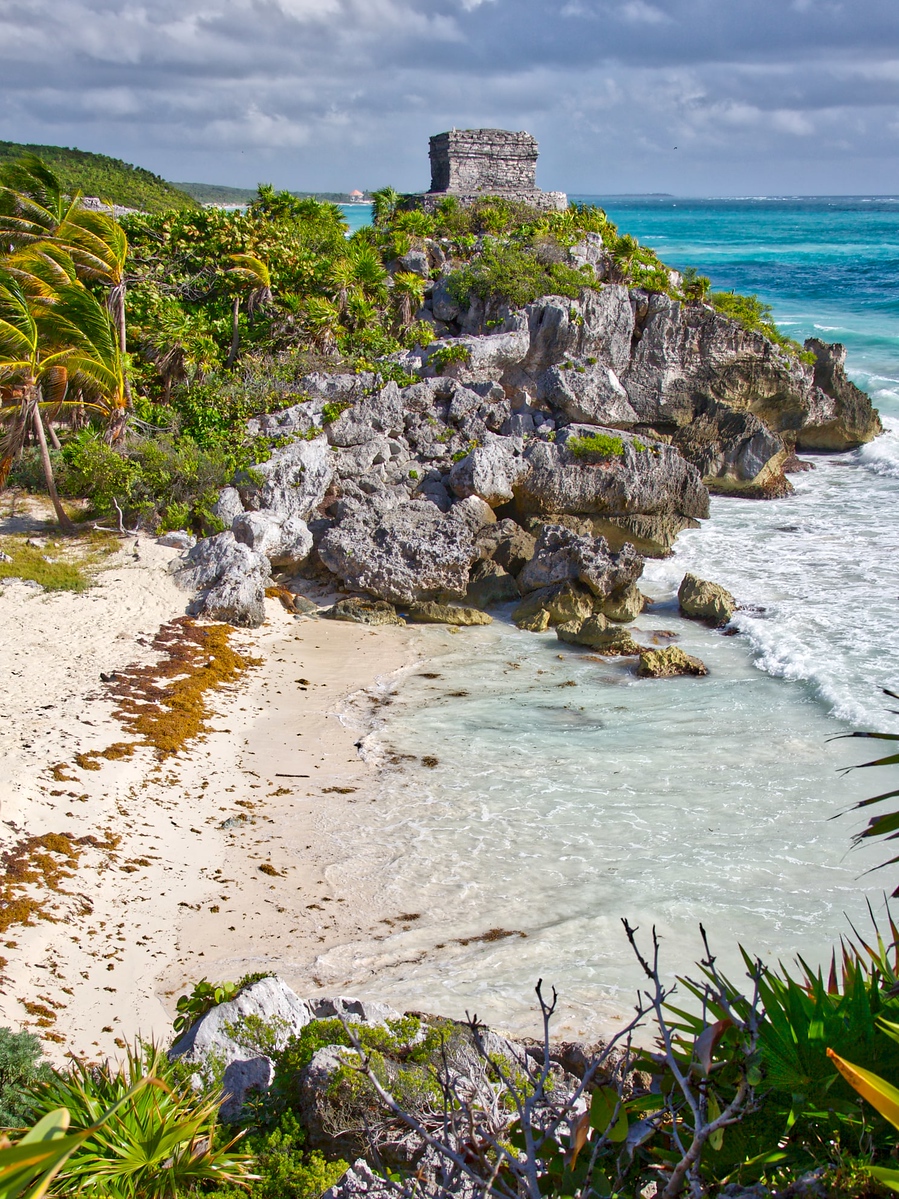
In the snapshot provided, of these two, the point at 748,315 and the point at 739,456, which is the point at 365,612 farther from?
the point at 748,315

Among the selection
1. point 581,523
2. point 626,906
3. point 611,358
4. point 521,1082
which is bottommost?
point 626,906

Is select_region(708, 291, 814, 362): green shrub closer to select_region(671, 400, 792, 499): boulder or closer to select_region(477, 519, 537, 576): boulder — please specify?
select_region(671, 400, 792, 499): boulder

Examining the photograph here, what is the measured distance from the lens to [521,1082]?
4.77 m

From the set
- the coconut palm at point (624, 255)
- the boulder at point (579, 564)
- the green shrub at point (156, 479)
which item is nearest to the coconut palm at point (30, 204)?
the green shrub at point (156, 479)

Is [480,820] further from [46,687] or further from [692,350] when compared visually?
[692,350]

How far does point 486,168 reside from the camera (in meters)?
27.1

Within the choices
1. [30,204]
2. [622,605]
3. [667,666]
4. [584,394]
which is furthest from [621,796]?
[30,204]

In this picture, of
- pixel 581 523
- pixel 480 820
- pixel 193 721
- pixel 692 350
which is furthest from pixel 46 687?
pixel 692 350

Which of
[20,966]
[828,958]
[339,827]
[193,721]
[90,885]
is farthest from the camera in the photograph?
[193,721]

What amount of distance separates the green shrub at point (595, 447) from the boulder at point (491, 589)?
11.2ft

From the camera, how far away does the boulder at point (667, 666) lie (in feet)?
42.7

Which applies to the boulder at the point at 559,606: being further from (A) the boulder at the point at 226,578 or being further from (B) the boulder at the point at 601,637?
(A) the boulder at the point at 226,578

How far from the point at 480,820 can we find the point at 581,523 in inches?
364

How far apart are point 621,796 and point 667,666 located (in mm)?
3582
